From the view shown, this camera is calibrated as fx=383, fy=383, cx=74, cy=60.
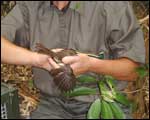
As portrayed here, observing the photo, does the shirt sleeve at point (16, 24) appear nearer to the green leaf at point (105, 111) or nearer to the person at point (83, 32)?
the person at point (83, 32)

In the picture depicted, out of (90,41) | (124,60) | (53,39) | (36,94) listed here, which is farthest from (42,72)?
(36,94)

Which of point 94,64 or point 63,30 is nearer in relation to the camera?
point 94,64

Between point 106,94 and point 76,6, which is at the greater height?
point 76,6

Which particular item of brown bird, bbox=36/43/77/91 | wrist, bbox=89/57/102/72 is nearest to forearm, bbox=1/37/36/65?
brown bird, bbox=36/43/77/91

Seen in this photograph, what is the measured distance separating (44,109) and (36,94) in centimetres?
74

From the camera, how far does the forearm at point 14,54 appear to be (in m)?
1.49

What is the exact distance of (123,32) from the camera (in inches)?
61.2

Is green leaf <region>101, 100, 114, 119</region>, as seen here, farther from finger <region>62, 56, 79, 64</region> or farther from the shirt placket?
the shirt placket

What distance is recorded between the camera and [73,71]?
1.39 meters

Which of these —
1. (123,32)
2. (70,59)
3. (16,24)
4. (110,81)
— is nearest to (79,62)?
(70,59)

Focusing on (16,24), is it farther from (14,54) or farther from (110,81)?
(110,81)

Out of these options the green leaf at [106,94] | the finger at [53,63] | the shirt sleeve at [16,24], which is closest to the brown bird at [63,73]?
the finger at [53,63]

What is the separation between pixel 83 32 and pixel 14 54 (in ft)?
0.96

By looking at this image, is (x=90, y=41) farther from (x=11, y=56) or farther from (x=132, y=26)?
(x=11, y=56)
